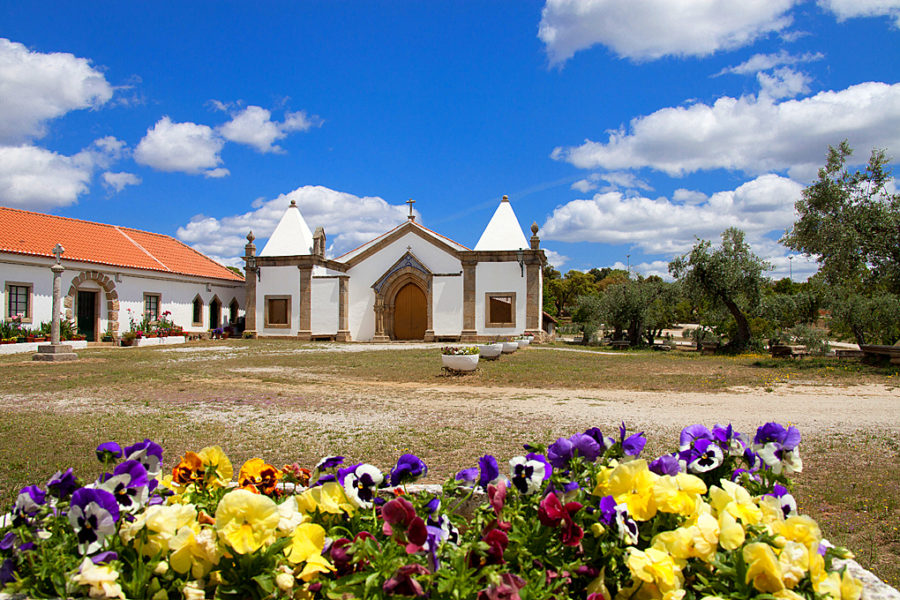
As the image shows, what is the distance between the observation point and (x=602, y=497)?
5.67ft

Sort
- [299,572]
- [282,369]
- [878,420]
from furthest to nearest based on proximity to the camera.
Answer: [282,369]
[878,420]
[299,572]

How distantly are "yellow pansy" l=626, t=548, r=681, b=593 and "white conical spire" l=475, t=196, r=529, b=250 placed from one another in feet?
89.1

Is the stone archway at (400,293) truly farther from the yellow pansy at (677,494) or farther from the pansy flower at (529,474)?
the yellow pansy at (677,494)

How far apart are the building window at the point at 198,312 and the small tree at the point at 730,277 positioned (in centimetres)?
2474

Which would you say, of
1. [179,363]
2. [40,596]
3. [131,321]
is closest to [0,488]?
[40,596]

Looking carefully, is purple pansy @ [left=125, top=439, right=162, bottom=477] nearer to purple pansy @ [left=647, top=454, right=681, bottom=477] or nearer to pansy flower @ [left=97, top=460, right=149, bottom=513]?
pansy flower @ [left=97, top=460, right=149, bottom=513]

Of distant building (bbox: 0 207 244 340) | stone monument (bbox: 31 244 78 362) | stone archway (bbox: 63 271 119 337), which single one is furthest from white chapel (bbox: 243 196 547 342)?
stone monument (bbox: 31 244 78 362)

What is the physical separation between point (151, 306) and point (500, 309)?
57.4 ft

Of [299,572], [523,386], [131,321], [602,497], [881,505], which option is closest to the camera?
[299,572]

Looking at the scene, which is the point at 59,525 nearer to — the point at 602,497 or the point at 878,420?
the point at 602,497

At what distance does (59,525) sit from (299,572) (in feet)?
2.83

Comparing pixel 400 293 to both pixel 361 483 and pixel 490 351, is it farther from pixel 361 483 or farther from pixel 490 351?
pixel 361 483

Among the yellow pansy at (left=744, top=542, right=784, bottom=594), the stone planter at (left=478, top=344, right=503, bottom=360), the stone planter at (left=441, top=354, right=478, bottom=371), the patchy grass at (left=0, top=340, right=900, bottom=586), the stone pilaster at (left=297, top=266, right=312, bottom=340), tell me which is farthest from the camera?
the stone pilaster at (left=297, top=266, right=312, bottom=340)

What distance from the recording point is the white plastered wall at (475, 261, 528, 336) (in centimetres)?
2731
